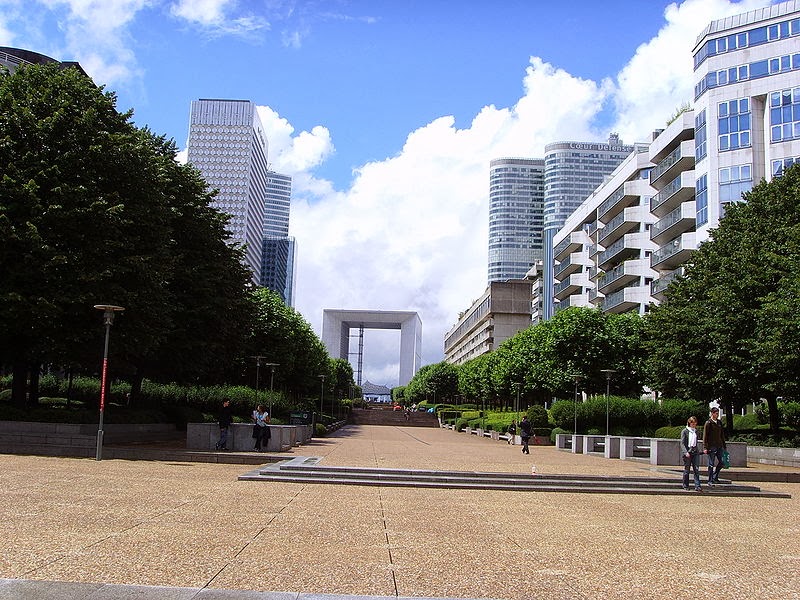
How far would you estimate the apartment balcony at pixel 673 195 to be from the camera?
202 feet

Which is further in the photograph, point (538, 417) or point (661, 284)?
point (661, 284)

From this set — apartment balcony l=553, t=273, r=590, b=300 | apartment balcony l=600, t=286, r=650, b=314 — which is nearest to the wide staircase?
apartment balcony l=553, t=273, r=590, b=300

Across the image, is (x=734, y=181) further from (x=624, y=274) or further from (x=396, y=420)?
(x=396, y=420)

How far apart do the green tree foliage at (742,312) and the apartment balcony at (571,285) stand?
47.4 meters

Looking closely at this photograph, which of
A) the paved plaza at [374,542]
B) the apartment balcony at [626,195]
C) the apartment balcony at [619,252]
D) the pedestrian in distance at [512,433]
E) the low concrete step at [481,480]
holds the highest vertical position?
the apartment balcony at [626,195]

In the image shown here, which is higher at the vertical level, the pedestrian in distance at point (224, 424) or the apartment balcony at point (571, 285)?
the apartment balcony at point (571, 285)

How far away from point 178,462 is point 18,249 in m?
9.80

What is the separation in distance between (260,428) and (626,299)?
168ft

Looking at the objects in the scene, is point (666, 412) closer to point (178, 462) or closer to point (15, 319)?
point (178, 462)

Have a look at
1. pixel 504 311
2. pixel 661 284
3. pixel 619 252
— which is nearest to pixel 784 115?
pixel 661 284

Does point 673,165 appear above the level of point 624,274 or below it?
above

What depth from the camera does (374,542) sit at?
35.2 ft

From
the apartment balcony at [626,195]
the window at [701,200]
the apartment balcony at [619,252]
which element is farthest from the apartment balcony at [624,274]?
the window at [701,200]

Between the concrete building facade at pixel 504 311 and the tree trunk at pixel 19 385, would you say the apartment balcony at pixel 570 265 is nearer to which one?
the concrete building facade at pixel 504 311
